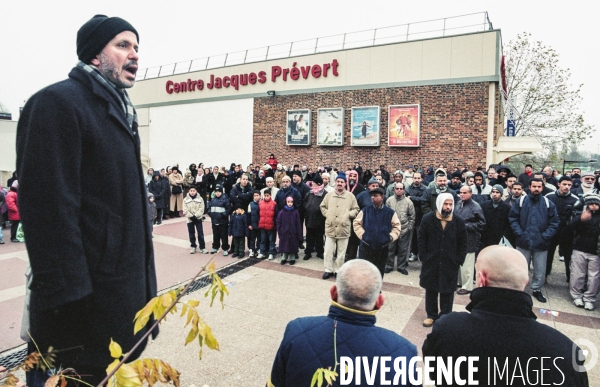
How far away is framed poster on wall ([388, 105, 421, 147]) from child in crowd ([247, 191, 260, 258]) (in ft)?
33.0

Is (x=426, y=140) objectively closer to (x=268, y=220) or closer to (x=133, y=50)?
(x=268, y=220)

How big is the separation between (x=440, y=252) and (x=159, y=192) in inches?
426

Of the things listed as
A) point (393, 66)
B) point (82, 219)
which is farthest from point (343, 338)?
point (393, 66)

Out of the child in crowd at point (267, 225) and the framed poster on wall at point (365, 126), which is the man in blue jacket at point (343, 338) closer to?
the child in crowd at point (267, 225)

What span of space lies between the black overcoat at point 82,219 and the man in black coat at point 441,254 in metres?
4.37

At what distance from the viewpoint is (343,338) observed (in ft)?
6.57

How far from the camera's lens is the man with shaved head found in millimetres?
1849

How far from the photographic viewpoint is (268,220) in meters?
8.70

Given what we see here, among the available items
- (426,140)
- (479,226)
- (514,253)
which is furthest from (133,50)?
(426,140)

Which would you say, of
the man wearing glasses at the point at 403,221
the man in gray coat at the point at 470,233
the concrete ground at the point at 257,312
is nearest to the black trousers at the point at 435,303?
the concrete ground at the point at 257,312

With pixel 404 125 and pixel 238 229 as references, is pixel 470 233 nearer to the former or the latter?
pixel 238 229

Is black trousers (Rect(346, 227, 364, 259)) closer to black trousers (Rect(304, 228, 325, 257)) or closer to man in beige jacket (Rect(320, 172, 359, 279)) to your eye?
man in beige jacket (Rect(320, 172, 359, 279))

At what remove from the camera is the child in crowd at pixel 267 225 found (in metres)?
8.71

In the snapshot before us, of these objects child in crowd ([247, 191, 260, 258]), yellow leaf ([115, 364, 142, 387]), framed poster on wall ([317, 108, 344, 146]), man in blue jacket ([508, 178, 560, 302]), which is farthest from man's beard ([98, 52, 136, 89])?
framed poster on wall ([317, 108, 344, 146])
